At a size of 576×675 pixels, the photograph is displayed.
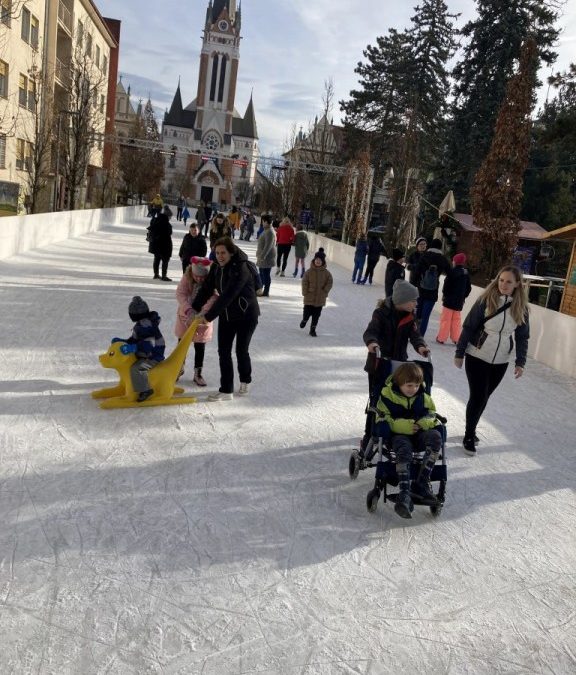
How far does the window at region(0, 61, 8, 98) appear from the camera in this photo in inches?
885

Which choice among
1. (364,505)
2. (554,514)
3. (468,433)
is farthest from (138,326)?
(554,514)

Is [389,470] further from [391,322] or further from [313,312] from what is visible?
[313,312]

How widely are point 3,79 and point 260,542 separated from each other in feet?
79.0

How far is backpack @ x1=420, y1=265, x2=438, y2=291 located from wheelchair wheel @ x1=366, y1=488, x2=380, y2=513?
5.74m

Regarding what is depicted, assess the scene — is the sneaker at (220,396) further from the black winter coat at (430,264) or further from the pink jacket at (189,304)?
the black winter coat at (430,264)

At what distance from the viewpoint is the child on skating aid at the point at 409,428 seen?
12.1ft

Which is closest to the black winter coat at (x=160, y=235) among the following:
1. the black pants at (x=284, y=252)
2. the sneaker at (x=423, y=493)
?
the black pants at (x=284, y=252)

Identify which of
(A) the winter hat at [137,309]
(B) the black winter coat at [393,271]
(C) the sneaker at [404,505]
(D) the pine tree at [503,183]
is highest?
(D) the pine tree at [503,183]

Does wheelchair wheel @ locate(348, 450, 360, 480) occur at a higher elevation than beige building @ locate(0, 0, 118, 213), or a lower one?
lower

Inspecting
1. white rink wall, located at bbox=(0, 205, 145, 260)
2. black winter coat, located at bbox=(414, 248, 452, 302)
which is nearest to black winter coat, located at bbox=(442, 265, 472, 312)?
black winter coat, located at bbox=(414, 248, 452, 302)

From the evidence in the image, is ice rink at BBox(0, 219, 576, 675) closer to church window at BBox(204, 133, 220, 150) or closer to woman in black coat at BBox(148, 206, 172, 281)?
woman in black coat at BBox(148, 206, 172, 281)

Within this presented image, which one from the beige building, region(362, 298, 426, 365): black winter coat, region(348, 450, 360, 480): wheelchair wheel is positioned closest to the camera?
region(348, 450, 360, 480): wheelchair wheel

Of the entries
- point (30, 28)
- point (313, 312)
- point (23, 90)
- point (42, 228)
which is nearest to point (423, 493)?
point (313, 312)

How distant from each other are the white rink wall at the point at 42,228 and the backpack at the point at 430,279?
870cm
